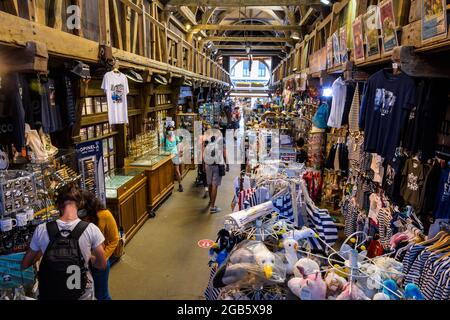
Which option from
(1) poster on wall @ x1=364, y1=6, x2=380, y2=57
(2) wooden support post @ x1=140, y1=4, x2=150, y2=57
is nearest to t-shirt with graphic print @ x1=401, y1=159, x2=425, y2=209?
(1) poster on wall @ x1=364, y1=6, x2=380, y2=57

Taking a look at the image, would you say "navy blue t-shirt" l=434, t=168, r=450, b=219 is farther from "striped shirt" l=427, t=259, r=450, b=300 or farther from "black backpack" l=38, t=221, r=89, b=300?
"black backpack" l=38, t=221, r=89, b=300

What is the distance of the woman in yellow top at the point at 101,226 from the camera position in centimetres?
341

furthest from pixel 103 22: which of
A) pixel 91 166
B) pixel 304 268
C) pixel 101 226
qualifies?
pixel 304 268

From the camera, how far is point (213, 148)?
305 inches

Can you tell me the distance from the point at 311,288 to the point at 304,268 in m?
0.19

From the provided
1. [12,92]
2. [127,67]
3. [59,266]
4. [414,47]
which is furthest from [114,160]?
[414,47]

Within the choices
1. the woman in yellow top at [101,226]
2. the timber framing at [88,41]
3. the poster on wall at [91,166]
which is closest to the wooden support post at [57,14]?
the timber framing at [88,41]

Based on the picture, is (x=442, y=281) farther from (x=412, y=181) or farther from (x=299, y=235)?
(x=299, y=235)

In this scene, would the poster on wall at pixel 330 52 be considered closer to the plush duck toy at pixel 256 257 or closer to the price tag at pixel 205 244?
the price tag at pixel 205 244

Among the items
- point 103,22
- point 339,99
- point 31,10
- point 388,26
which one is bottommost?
point 339,99

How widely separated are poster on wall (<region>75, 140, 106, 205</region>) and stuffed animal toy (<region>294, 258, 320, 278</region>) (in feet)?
11.3

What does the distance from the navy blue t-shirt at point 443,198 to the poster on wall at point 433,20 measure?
46.0 inches

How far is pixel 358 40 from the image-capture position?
4.39 meters

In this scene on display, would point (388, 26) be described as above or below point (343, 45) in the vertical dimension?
below
